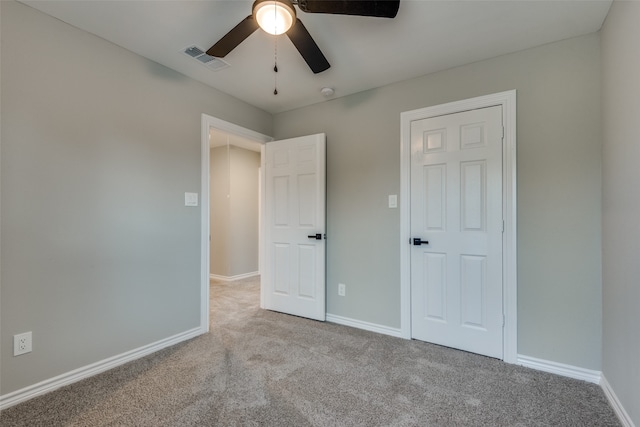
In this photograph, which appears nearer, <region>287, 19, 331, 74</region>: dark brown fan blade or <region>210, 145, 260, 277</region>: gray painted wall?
<region>287, 19, 331, 74</region>: dark brown fan blade

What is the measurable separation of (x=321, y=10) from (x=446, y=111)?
1.52 metres

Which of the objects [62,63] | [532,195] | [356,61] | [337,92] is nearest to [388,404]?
[532,195]

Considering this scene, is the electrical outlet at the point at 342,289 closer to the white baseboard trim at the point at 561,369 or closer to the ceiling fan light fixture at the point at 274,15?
the white baseboard trim at the point at 561,369

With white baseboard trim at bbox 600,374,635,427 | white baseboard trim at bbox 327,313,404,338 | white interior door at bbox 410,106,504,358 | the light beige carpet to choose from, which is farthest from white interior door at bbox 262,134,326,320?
white baseboard trim at bbox 600,374,635,427

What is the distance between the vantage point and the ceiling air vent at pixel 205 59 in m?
2.28

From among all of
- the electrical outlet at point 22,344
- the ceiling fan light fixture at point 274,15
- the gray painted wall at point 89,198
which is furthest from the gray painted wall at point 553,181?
the electrical outlet at point 22,344

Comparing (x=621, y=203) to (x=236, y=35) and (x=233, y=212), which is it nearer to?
(x=236, y=35)

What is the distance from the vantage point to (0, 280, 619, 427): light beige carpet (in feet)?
5.35

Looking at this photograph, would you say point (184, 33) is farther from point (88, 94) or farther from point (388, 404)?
point (388, 404)

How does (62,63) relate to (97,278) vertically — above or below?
above

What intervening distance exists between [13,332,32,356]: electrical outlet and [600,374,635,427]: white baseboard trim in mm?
3354

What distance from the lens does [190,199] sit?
8.93 feet

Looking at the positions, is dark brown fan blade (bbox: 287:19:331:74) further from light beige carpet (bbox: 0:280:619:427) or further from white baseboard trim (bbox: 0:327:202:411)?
white baseboard trim (bbox: 0:327:202:411)

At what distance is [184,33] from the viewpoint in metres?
2.09
